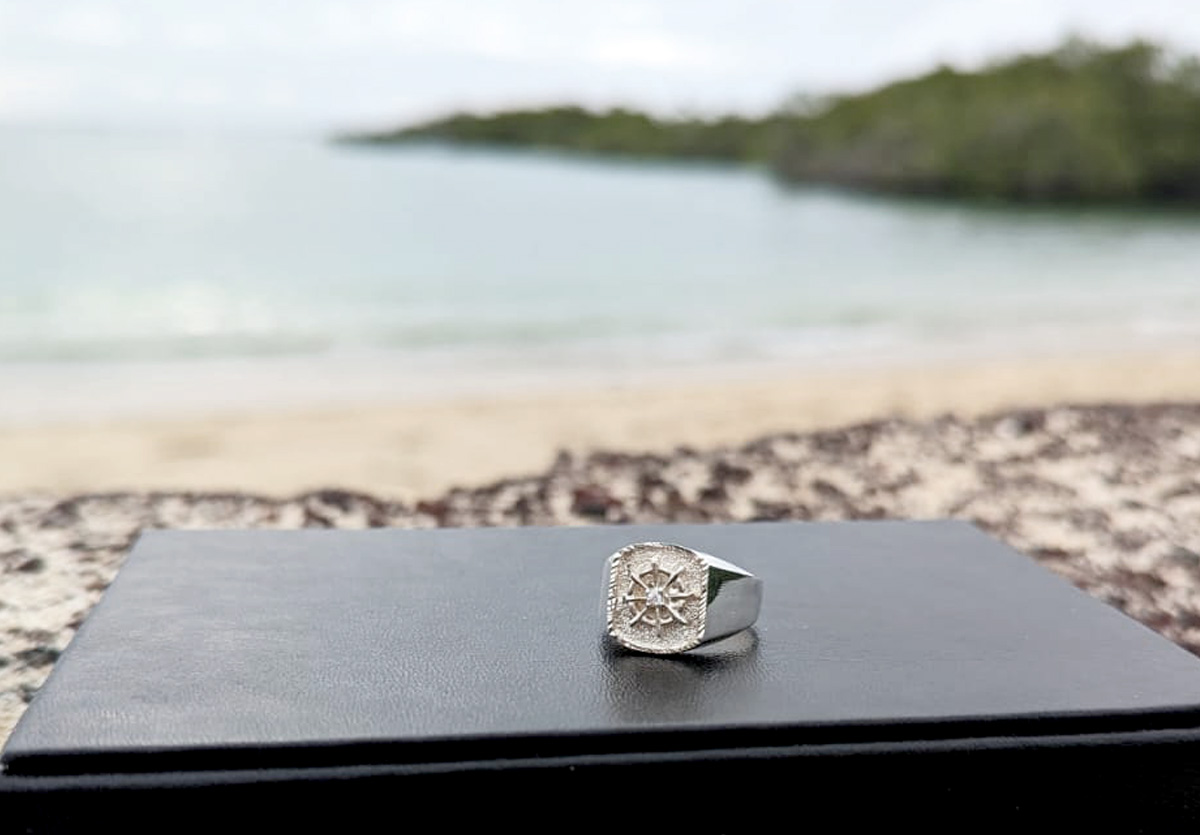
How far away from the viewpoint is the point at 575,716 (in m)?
1.17

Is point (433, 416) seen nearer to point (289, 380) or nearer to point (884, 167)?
point (289, 380)

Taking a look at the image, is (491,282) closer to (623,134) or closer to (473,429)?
(473,429)

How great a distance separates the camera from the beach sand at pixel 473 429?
387 centimetres

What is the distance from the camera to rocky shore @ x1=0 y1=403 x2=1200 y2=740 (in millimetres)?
2535

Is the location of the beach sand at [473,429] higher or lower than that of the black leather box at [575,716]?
lower

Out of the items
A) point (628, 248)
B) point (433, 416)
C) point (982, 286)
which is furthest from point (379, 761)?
point (628, 248)

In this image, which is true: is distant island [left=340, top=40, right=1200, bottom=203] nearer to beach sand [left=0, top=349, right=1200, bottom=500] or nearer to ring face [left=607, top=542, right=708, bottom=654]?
beach sand [left=0, top=349, right=1200, bottom=500]

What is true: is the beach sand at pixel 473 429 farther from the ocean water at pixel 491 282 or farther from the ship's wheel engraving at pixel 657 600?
the ship's wheel engraving at pixel 657 600

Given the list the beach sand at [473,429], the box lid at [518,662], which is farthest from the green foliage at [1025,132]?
the box lid at [518,662]

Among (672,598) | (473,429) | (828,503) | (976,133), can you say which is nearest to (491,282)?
(473,429)

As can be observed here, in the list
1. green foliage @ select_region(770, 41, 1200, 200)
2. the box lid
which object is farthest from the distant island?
the box lid

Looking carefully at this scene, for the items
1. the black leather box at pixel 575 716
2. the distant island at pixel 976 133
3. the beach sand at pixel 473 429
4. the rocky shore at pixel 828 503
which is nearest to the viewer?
the black leather box at pixel 575 716

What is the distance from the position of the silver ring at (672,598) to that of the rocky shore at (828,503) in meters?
1.13

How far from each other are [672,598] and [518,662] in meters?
0.17
